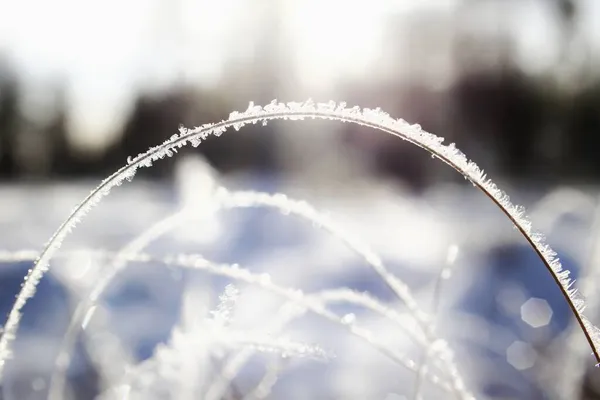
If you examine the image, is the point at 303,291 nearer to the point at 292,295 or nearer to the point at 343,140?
the point at 292,295

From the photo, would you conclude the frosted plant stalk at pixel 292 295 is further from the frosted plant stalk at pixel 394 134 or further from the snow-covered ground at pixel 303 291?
the frosted plant stalk at pixel 394 134

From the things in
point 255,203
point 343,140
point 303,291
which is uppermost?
point 343,140

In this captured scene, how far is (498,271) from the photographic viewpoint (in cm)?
566

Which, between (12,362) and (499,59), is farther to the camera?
(499,59)

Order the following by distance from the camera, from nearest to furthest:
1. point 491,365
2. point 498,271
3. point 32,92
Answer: point 491,365, point 498,271, point 32,92

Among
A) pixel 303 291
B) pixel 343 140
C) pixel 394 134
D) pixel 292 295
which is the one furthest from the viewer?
pixel 343 140

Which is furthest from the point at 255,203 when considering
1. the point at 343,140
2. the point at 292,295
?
the point at 343,140

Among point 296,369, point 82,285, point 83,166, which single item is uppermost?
point 83,166

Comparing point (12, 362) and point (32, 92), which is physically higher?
point (32, 92)

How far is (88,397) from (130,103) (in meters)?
8.51

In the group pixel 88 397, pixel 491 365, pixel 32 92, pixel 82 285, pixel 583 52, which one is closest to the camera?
pixel 82 285

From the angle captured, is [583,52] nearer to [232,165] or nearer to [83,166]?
[232,165]

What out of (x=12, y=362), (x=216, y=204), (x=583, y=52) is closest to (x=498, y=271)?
(x=12, y=362)

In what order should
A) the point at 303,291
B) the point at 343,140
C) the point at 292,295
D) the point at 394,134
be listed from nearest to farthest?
the point at 394,134, the point at 292,295, the point at 303,291, the point at 343,140
